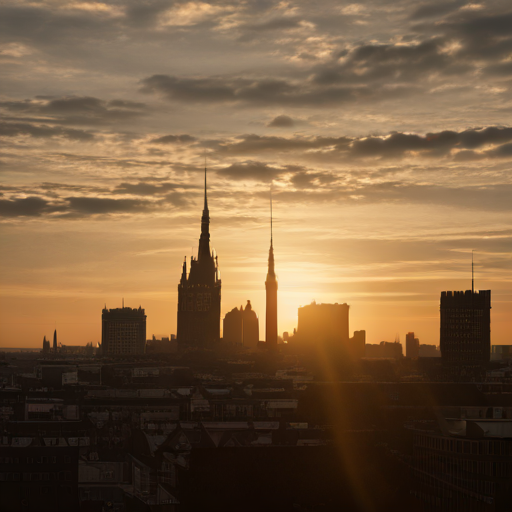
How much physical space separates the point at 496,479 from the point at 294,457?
17.4 meters

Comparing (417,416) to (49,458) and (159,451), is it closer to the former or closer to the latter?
(159,451)

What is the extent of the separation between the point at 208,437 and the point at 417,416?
48.4 m

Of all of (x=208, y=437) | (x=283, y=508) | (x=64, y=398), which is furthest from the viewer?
(x=64, y=398)

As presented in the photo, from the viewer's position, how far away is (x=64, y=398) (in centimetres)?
19800

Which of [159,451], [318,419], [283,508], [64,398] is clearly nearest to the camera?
[283,508]

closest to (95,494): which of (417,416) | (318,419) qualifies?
(318,419)

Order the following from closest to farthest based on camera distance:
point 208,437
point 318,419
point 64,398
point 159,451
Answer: point 159,451
point 208,437
point 318,419
point 64,398

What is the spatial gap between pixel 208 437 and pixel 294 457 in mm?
20639

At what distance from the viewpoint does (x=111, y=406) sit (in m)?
176

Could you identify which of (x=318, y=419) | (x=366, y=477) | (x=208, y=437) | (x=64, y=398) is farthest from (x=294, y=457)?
(x=64, y=398)

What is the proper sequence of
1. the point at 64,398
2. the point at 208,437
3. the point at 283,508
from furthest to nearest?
1. the point at 64,398
2. the point at 208,437
3. the point at 283,508

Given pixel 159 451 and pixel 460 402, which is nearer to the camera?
pixel 159 451

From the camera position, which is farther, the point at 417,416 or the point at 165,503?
the point at 417,416

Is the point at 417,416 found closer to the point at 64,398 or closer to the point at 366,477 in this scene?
the point at 366,477
